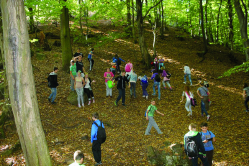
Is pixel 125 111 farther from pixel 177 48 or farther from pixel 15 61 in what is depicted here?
pixel 177 48

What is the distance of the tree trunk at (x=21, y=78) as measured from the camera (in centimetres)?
358

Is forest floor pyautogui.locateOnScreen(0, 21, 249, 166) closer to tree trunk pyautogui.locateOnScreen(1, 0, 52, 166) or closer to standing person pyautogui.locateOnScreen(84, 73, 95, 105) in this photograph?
standing person pyautogui.locateOnScreen(84, 73, 95, 105)

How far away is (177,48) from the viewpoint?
23.6 metres

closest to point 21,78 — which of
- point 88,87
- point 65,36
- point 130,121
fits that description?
point 130,121

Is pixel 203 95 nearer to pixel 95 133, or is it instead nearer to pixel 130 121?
pixel 130 121

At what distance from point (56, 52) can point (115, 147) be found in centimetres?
1305

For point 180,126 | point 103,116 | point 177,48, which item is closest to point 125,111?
point 103,116

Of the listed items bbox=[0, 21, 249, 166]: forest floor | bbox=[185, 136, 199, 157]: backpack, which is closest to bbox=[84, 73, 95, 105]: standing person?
bbox=[0, 21, 249, 166]: forest floor

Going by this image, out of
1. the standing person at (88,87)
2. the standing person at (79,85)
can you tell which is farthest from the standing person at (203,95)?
the standing person at (79,85)

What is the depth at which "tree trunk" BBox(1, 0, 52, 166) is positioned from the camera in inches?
141

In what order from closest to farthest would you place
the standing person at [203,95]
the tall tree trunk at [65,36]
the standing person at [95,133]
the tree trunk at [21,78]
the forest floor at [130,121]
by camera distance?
the tree trunk at [21,78] → the standing person at [95,133] → the forest floor at [130,121] → the standing person at [203,95] → the tall tree trunk at [65,36]

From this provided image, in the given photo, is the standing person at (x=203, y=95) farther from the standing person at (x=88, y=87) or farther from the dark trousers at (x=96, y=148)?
the dark trousers at (x=96, y=148)

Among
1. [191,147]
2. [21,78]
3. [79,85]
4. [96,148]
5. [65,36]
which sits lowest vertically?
[96,148]

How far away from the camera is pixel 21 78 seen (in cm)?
365
